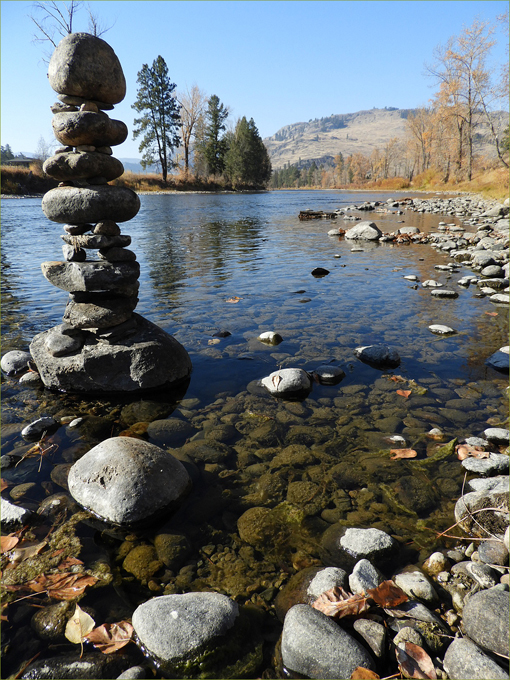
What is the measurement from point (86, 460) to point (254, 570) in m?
1.74

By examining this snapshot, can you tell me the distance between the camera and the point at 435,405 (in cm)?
469

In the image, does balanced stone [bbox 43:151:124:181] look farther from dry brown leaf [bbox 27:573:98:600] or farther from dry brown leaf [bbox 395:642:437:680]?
dry brown leaf [bbox 395:642:437:680]

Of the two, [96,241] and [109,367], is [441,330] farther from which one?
[96,241]

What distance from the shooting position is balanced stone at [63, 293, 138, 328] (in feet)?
17.1

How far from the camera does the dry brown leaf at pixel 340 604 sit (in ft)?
7.50

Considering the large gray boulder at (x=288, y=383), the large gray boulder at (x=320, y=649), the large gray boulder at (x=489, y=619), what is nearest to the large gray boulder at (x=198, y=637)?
the large gray boulder at (x=320, y=649)

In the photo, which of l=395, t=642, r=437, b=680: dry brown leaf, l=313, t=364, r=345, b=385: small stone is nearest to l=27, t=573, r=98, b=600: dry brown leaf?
l=395, t=642, r=437, b=680: dry brown leaf

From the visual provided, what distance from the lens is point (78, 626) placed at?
7.50ft

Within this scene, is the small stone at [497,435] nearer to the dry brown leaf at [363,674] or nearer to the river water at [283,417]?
the river water at [283,417]

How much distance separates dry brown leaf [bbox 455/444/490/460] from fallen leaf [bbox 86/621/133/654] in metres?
3.18

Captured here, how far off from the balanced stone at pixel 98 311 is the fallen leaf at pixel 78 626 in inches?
141

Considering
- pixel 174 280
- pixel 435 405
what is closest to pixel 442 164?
pixel 174 280

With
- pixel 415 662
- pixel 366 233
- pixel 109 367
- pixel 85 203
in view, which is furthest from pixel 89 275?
pixel 366 233

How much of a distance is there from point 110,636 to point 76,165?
5017mm
